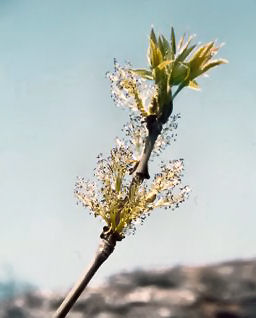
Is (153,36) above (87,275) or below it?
above

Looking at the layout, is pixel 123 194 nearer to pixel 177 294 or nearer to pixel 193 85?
pixel 193 85

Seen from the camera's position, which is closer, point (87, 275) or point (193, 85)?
point (87, 275)

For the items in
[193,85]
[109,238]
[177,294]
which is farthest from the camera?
[177,294]

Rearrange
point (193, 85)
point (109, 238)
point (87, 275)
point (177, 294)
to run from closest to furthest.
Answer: point (87, 275), point (109, 238), point (193, 85), point (177, 294)

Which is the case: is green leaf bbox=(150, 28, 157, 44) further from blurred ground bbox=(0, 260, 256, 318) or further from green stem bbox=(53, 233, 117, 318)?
blurred ground bbox=(0, 260, 256, 318)

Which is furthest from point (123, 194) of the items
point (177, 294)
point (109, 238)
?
point (177, 294)

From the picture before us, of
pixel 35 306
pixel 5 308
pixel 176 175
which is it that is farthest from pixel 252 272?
pixel 176 175

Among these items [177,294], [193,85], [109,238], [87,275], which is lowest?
[87,275]
